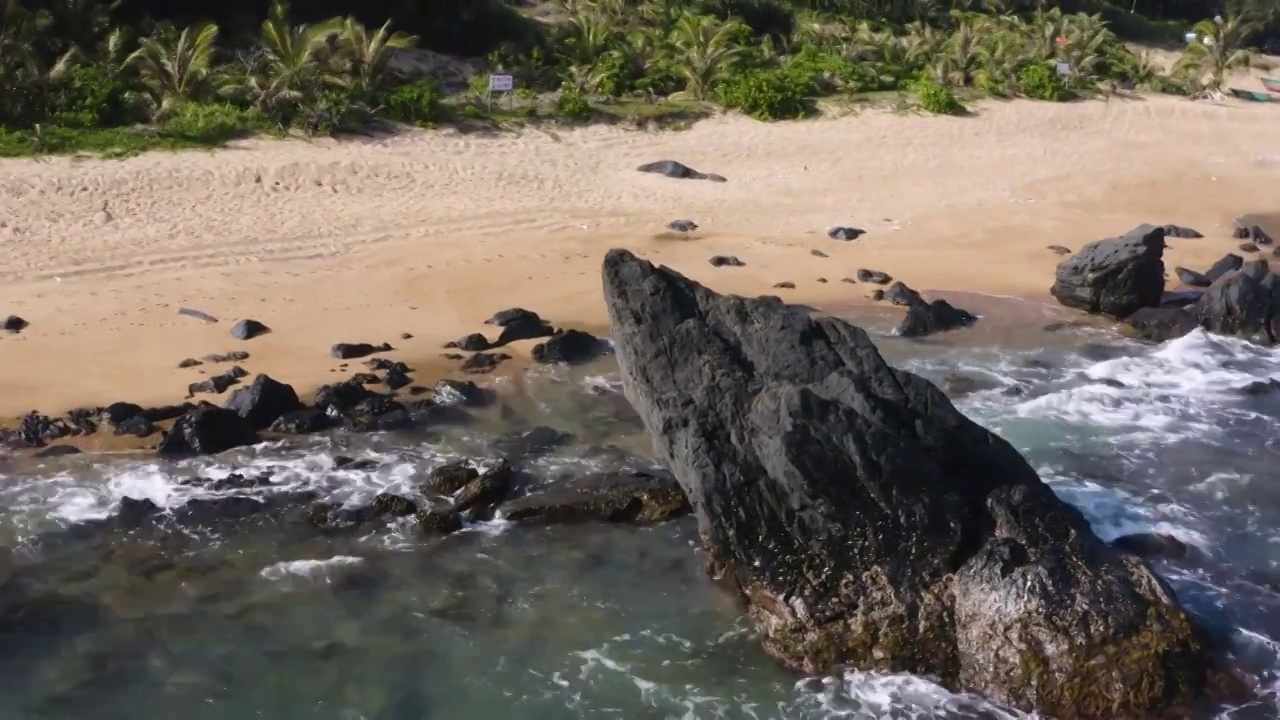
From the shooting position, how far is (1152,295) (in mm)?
22047

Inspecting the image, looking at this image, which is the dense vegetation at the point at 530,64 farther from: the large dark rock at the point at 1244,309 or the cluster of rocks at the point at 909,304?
the large dark rock at the point at 1244,309

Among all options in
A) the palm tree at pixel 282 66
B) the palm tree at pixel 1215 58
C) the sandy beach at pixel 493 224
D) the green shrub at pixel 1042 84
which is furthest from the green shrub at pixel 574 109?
the palm tree at pixel 1215 58

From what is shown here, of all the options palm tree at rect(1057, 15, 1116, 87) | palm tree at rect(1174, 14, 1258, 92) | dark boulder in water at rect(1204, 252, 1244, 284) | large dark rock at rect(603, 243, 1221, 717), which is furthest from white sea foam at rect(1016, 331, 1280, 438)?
palm tree at rect(1174, 14, 1258, 92)

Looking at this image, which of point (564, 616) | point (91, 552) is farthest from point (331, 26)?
point (564, 616)

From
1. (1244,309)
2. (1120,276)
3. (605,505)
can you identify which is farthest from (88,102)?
(1244,309)

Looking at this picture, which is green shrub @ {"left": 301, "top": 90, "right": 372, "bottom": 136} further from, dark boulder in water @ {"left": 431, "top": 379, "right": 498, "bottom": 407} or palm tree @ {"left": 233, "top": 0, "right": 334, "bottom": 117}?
dark boulder in water @ {"left": 431, "top": 379, "right": 498, "bottom": 407}

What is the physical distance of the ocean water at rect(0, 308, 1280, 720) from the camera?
1176cm

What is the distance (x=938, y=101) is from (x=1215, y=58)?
12.1m

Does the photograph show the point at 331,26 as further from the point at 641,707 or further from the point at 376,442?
the point at 641,707

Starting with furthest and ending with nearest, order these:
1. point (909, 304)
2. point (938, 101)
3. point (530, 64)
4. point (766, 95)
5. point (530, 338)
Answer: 1. point (938, 101)
2. point (530, 64)
3. point (766, 95)
4. point (909, 304)
5. point (530, 338)

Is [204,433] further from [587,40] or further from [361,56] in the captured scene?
[587,40]

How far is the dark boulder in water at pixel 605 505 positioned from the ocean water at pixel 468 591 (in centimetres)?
20

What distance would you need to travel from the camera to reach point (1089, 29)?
40.3 meters

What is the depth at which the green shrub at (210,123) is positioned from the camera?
84.1 feet
